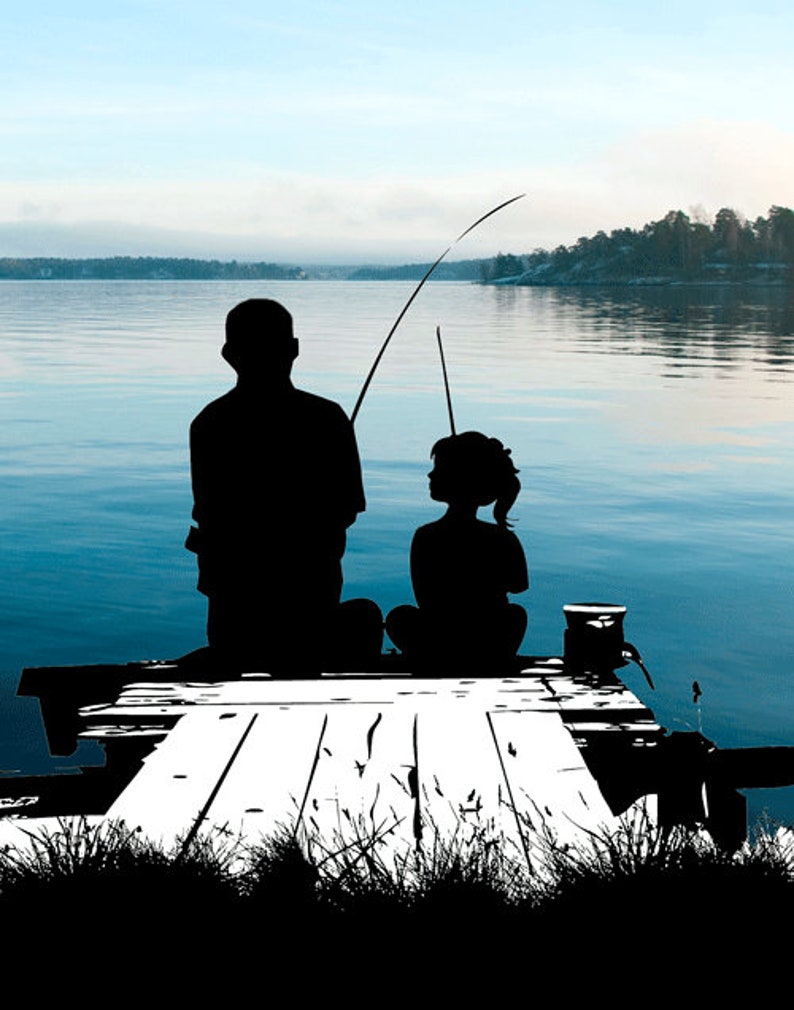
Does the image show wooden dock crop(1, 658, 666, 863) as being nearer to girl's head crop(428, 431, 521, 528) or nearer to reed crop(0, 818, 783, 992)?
reed crop(0, 818, 783, 992)

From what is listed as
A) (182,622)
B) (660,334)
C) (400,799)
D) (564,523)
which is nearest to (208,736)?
(400,799)

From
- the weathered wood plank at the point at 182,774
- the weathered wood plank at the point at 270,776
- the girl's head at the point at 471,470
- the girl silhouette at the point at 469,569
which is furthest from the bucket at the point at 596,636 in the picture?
the weathered wood plank at the point at 182,774

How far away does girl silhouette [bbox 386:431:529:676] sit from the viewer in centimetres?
491

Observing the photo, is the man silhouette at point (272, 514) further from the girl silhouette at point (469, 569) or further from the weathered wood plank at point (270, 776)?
the weathered wood plank at point (270, 776)

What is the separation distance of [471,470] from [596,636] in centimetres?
75

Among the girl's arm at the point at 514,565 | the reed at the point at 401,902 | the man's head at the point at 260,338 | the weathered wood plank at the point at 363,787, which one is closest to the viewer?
the reed at the point at 401,902

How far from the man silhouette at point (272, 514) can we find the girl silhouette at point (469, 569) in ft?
1.02

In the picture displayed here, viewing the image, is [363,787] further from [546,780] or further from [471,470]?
[471,470]

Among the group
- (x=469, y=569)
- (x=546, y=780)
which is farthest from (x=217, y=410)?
(x=546, y=780)

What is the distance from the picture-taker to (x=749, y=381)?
42156mm

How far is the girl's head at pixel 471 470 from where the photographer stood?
4852mm

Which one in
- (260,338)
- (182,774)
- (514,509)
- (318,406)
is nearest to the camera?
(182,774)

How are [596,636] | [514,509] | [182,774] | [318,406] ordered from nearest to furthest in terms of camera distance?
[182,774], [596,636], [318,406], [514,509]

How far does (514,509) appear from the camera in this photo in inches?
916
